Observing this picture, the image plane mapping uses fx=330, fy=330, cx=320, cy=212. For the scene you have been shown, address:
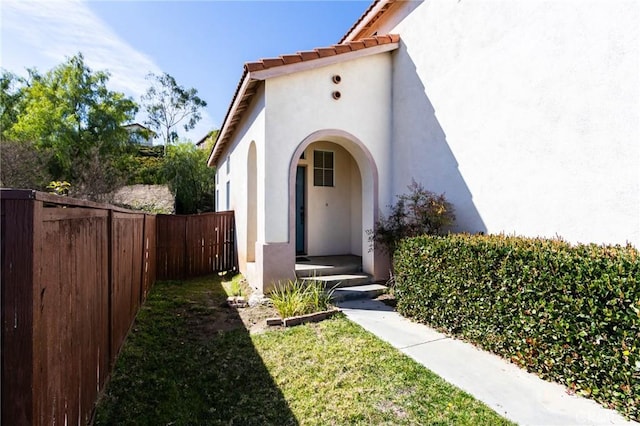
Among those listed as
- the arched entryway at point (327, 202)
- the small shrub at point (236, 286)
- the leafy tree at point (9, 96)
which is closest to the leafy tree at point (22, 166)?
the leafy tree at point (9, 96)

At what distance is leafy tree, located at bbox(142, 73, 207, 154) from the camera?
1559 inches

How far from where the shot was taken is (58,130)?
2694cm

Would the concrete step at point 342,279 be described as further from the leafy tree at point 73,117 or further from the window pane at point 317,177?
the leafy tree at point 73,117

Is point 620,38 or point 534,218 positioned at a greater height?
point 620,38

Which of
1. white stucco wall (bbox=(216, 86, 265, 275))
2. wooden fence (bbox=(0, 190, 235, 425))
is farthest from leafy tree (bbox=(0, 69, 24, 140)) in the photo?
wooden fence (bbox=(0, 190, 235, 425))

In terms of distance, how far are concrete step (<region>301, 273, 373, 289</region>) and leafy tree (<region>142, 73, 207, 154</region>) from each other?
3682cm

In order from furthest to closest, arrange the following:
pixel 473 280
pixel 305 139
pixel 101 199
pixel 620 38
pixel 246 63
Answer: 1. pixel 101 199
2. pixel 305 139
3. pixel 246 63
4. pixel 473 280
5. pixel 620 38

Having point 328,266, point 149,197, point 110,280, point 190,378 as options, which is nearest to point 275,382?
point 190,378

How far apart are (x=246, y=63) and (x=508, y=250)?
6448 millimetres

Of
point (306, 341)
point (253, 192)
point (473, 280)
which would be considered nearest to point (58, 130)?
point (253, 192)

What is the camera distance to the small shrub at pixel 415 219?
7.24 meters

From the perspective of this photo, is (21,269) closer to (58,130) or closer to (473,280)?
(473,280)

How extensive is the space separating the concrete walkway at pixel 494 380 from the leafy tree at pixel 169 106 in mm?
40009

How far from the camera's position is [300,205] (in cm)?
1077
